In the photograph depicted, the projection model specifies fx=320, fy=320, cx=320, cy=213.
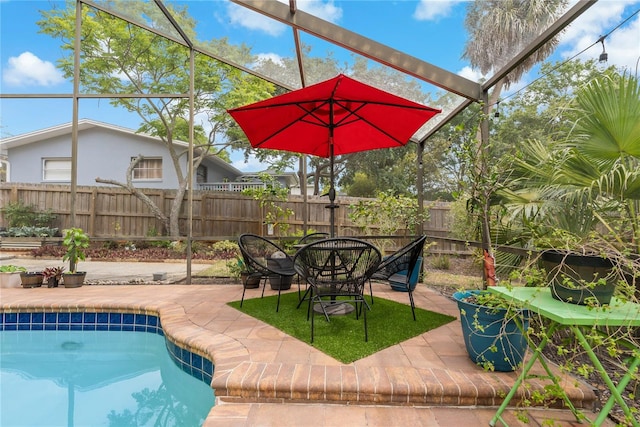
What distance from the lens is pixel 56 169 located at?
11.2 meters

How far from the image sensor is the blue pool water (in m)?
2.17

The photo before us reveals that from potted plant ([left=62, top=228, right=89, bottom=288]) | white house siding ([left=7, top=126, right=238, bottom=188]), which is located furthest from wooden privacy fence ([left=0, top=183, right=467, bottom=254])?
potted plant ([left=62, top=228, right=89, bottom=288])

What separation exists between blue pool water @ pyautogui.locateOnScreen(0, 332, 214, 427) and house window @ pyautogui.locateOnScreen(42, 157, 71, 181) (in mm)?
9731

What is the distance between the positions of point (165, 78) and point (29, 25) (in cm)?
275

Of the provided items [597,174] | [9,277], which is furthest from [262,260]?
[9,277]

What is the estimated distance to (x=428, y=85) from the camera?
3459mm

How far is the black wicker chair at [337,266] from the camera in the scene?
8.22 ft

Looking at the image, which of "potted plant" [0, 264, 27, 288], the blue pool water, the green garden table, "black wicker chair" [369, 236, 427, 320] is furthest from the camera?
"potted plant" [0, 264, 27, 288]

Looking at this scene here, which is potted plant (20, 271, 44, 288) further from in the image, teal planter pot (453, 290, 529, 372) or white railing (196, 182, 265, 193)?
white railing (196, 182, 265, 193)

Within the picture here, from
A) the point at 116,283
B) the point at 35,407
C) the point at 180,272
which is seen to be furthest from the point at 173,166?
the point at 35,407

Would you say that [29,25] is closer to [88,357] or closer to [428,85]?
[88,357]

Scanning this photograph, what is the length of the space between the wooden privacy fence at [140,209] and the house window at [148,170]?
68.5 inches

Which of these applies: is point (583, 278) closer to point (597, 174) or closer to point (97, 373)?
point (597, 174)

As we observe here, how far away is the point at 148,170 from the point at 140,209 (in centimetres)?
228
